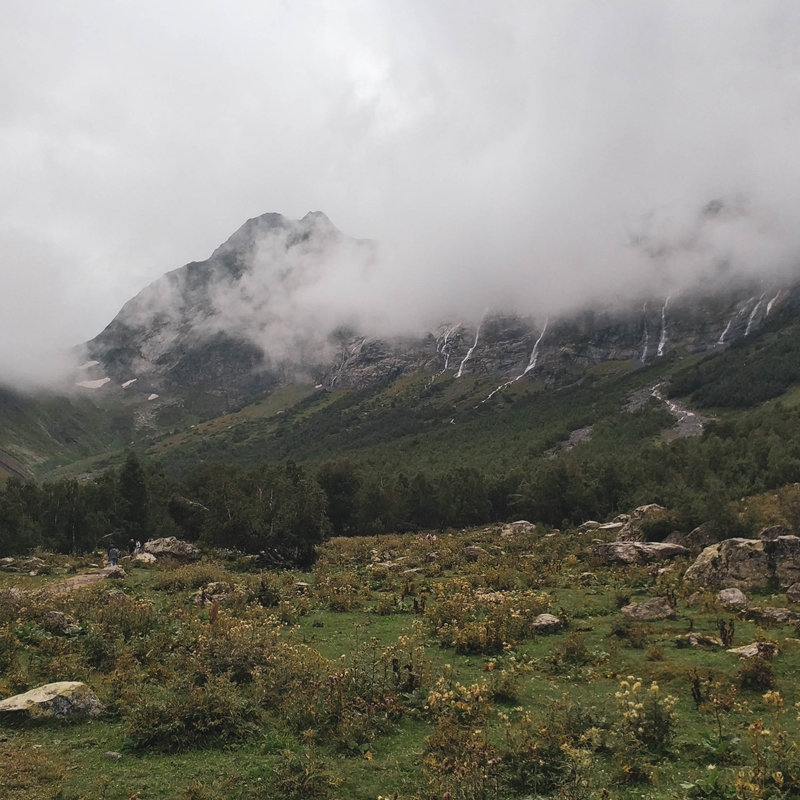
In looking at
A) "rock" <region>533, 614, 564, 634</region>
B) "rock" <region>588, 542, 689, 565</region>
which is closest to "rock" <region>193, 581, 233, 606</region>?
"rock" <region>533, 614, 564, 634</region>

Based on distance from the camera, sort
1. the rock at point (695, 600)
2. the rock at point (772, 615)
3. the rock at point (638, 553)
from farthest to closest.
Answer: the rock at point (638, 553) → the rock at point (695, 600) → the rock at point (772, 615)

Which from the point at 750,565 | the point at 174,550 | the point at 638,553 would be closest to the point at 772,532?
the point at 638,553

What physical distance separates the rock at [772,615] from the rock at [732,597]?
1.31 meters

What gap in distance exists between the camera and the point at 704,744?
1044 centimetres

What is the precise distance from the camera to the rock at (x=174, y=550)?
3906cm

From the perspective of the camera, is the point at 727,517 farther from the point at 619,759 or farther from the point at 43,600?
the point at 43,600

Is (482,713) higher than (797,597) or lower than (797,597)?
higher

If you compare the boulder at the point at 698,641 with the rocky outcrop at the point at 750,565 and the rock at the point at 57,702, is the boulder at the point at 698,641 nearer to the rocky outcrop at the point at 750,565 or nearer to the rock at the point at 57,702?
the rocky outcrop at the point at 750,565

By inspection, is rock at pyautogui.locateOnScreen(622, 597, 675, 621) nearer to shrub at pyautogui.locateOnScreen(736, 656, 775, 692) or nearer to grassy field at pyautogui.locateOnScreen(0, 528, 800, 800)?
grassy field at pyautogui.locateOnScreen(0, 528, 800, 800)

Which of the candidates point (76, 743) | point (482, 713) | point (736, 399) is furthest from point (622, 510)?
point (736, 399)

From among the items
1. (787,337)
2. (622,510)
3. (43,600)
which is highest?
(787,337)

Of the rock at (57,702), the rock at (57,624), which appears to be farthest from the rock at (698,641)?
the rock at (57,624)

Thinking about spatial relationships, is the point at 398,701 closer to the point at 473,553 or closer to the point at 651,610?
the point at 651,610

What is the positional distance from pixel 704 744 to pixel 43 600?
69.5ft
